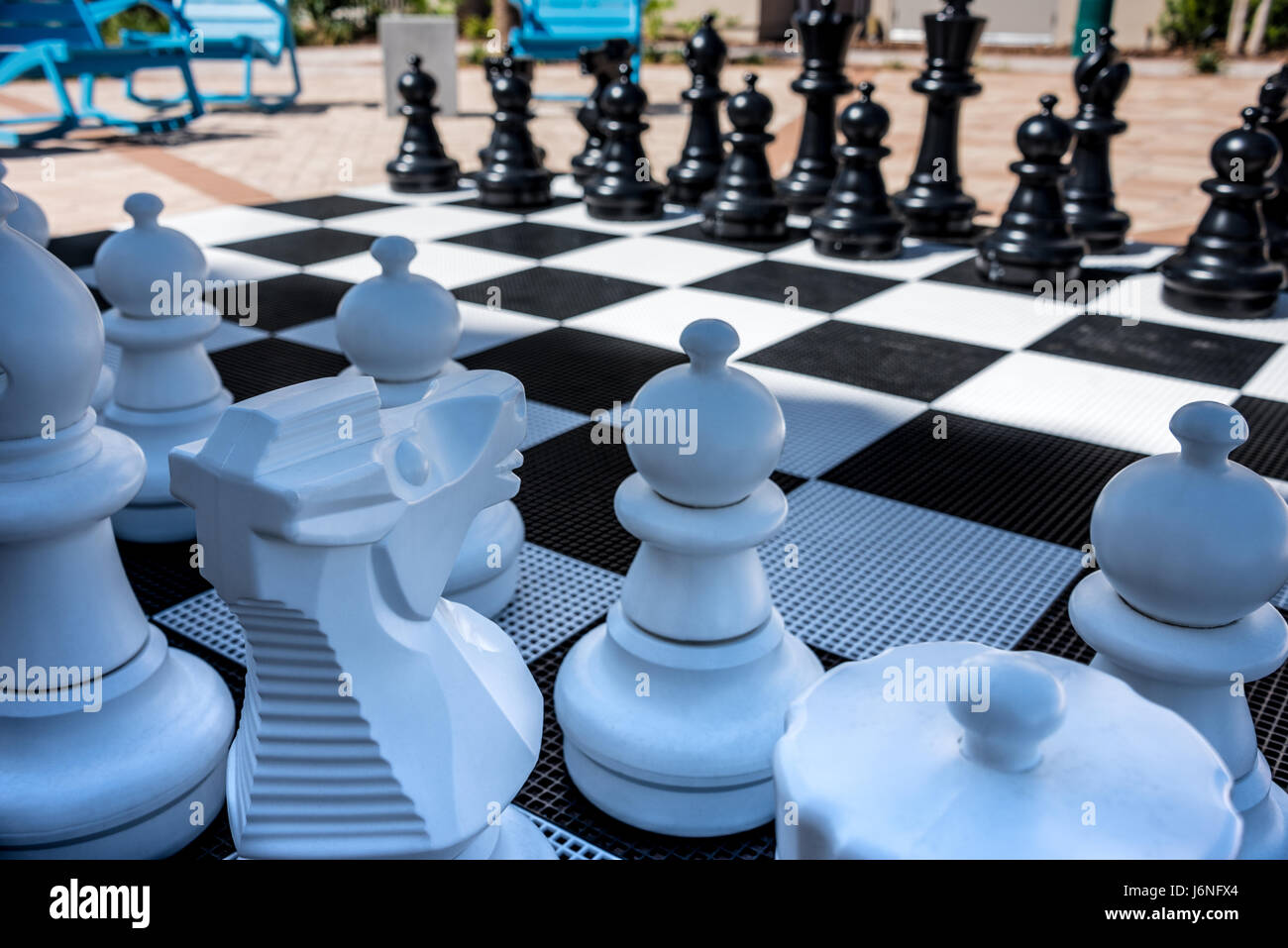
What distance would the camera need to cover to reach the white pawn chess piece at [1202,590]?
86 cm

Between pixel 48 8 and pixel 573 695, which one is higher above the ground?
pixel 48 8

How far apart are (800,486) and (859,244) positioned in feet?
4.92

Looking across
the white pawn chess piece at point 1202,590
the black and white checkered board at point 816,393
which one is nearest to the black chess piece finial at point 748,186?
the black and white checkered board at point 816,393

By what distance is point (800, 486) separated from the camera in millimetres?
1715

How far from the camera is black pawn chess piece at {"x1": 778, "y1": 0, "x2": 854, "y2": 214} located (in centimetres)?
332

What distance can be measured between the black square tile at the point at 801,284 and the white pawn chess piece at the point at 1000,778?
2.09 meters

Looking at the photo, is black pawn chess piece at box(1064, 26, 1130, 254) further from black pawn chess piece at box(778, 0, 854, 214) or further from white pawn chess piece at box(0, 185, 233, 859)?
white pawn chess piece at box(0, 185, 233, 859)

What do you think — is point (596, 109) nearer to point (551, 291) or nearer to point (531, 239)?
point (531, 239)

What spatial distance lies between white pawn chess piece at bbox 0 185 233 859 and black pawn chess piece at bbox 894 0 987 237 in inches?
108

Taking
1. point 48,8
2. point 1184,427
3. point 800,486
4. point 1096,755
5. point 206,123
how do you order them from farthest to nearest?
point 206,123 < point 48,8 < point 800,486 < point 1184,427 < point 1096,755

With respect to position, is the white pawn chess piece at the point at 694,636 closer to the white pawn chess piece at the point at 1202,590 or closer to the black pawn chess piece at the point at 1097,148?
the white pawn chess piece at the point at 1202,590

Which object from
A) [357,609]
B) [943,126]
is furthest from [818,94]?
[357,609]

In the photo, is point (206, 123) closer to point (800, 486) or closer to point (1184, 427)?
point (800, 486)
